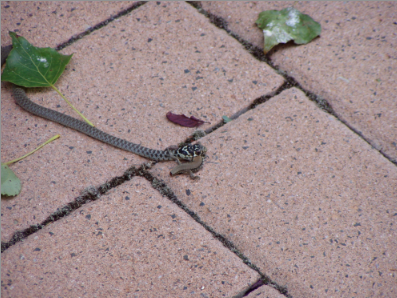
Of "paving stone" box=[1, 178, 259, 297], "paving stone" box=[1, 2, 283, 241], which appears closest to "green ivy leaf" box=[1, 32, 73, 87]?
"paving stone" box=[1, 2, 283, 241]

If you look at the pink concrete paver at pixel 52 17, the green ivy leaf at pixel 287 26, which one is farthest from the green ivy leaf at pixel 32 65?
the green ivy leaf at pixel 287 26

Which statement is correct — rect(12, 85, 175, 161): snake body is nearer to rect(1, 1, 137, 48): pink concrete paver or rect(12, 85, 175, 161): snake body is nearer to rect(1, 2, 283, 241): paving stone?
rect(1, 2, 283, 241): paving stone

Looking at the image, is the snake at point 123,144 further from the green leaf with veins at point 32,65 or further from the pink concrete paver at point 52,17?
the pink concrete paver at point 52,17

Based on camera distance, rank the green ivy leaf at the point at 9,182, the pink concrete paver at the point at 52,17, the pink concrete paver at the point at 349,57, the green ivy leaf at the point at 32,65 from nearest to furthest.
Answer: the green ivy leaf at the point at 9,182
the pink concrete paver at the point at 349,57
the green ivy leaf at the point at 32,65
the pink concrete paver at the point at 52,17

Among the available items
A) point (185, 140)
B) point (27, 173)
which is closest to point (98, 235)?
point (27, 173)

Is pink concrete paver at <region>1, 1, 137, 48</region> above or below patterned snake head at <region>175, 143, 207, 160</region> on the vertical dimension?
above

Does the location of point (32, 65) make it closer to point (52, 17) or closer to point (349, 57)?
point (52, 17)

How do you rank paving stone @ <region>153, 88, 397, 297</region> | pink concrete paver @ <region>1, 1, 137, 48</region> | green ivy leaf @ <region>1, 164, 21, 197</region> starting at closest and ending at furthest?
paving stone @ <region>153, 88, 397, 297</region>
green ivy leaf @ <region>1, 164, 21, 197</region>
pink concrete paver @ <region>1, 1, 137, 48</region>

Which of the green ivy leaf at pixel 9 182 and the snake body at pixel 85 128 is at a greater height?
the snake body at pixel 85 128
